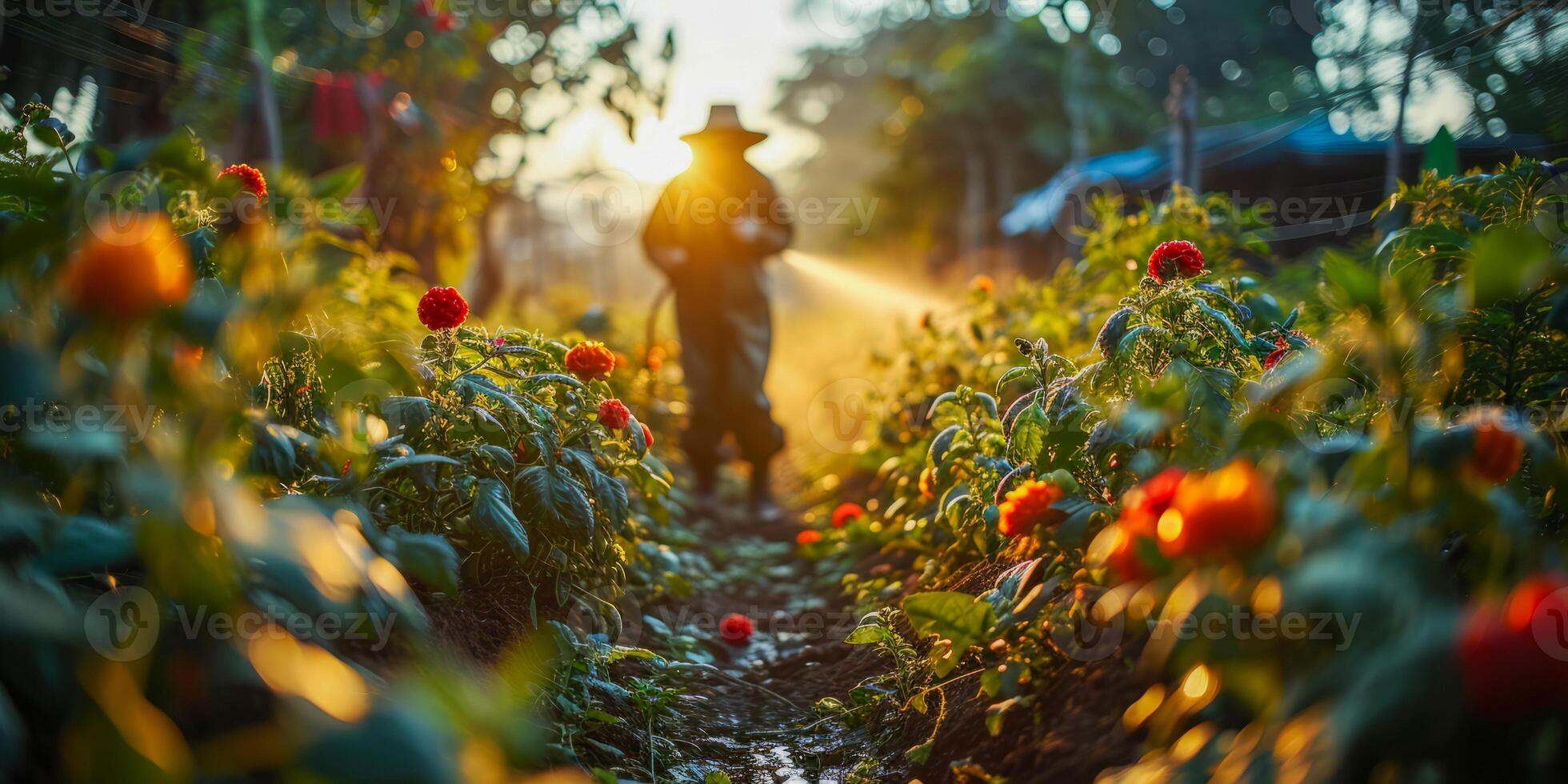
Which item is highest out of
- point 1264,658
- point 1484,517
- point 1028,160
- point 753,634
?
point 1028,160

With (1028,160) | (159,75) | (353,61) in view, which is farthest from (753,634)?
(1028,160)

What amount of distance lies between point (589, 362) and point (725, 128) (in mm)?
3023

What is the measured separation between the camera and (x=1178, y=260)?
196cm

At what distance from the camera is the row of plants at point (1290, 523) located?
2.47ft

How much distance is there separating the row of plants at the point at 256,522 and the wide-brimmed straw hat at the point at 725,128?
306 cm

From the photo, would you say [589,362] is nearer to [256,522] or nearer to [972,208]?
[256,522]

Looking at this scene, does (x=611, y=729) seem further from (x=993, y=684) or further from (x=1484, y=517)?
(x=1484, y=517)

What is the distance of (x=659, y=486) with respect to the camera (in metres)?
2.38

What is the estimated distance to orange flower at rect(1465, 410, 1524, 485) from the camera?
0.92 m

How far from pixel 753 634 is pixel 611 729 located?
1.02 metres

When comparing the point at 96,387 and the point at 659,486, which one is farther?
the point at 659,486

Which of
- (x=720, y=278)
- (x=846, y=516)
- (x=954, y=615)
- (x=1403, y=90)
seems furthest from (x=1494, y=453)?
(x=720, y=278)

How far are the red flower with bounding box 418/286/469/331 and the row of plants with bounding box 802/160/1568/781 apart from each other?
1.12 metres

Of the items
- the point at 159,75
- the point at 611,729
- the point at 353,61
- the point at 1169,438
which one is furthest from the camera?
the point at 353,61
